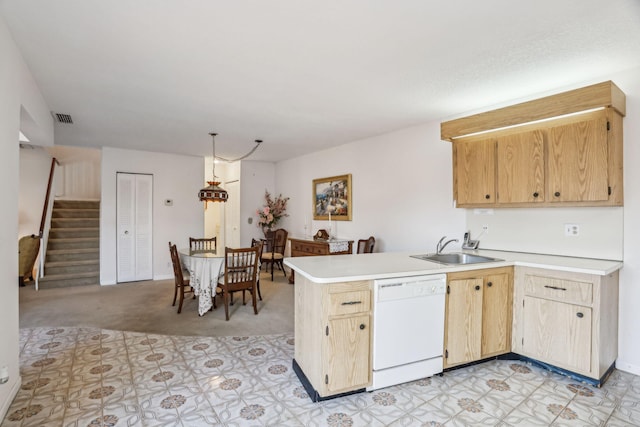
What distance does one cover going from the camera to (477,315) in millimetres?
2627

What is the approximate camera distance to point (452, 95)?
3197 mm

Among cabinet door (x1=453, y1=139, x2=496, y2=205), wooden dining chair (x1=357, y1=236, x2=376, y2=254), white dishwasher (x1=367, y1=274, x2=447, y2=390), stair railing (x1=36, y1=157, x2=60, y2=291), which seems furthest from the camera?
stair railing (x1=36, y1=157, x2=60, y2=291)

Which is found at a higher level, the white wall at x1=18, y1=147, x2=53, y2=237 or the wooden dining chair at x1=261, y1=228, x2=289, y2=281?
the white wall at x1=18, y1=147, x2=53, y2=237

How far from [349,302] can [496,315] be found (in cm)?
143

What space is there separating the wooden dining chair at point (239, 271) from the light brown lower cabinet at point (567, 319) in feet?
9.31

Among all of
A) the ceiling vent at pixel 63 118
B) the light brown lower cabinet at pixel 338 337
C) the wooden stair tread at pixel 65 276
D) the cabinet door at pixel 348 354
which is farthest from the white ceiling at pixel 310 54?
the wooden stair tread at pixel 65 276

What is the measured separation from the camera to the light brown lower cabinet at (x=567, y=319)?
234 cm

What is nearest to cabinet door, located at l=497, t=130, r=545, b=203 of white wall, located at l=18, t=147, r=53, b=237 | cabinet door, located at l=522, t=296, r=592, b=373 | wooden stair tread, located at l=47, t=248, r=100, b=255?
cabinet door, located at l=522, t=296, r=592, b=373

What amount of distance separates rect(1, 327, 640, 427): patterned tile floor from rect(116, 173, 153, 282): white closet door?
9.99 feet

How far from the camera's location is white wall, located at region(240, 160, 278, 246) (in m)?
7.30

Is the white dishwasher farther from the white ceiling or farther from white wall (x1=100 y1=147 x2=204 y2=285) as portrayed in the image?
white wall (x1=100 y1=147 x2=204 y2=285)

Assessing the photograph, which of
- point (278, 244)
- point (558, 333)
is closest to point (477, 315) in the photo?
point (558, 333)

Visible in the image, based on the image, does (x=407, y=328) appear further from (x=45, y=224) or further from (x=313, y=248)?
(x=45, y=224)

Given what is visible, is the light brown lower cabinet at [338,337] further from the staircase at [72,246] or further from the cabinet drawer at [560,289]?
the staircase at [72,246]
